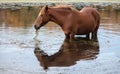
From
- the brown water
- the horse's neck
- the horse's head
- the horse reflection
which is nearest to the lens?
the brown water

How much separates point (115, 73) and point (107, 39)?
4.93 metres

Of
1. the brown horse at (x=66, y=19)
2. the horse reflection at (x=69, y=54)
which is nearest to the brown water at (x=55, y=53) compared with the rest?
the horse reflection at (x=69, y=54)

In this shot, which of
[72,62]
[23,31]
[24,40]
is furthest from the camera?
[23,31]

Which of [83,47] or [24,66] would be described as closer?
[24,66]

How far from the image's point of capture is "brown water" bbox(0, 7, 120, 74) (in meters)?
10.6

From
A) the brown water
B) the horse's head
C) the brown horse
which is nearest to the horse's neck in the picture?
the brown horse

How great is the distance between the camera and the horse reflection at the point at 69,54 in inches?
448

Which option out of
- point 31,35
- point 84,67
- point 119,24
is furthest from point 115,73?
point 119,24

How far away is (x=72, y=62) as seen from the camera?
37.4ft

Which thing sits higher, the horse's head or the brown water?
the horse's head

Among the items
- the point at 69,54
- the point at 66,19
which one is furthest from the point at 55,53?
the point at 66,19

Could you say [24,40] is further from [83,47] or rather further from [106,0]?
[106,0]

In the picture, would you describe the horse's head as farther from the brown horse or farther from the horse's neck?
the horse's neck

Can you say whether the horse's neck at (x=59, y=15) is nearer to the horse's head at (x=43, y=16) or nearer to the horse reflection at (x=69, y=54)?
the horse's head at (x=43, y=16)
